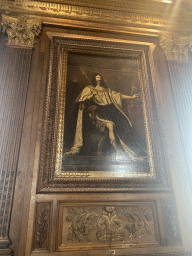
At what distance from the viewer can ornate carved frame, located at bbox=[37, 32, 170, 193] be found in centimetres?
275

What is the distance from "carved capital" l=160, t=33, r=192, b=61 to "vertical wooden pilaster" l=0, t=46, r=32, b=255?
8.71ft

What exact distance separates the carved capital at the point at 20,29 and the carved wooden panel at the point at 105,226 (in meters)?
2.85

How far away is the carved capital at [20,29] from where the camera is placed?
11.4 ft

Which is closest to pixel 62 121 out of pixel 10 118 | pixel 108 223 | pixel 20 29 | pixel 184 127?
pixel 10 118

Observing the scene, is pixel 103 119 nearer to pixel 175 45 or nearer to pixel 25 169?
pixel 25 169

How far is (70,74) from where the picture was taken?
11.4ft

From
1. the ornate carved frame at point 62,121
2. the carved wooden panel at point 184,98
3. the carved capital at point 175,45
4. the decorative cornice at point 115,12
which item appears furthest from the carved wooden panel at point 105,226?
the decorative cornice at point 115,12

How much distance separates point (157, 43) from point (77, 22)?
5.55ft

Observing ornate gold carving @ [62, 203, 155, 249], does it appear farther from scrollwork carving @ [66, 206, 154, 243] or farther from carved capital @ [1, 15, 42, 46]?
carved capital @ [1, 15, 42, 46]

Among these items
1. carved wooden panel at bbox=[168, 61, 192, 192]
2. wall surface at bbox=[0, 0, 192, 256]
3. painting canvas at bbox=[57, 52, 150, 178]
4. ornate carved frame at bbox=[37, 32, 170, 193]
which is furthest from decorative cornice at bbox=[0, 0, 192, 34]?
carved wooden panel at bbox=[168, 61, 192, 192]

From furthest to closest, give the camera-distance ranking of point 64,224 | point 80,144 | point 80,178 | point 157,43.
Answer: point 157,43
point 80,144
point 80,178
point 64,224

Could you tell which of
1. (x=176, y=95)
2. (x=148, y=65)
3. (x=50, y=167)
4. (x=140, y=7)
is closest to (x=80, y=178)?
(x=50, y=167)

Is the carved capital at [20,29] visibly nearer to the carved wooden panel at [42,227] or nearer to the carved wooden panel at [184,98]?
the carved wooden panel at [184,98]

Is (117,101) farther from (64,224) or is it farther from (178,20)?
(178,20)
